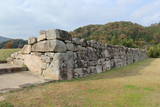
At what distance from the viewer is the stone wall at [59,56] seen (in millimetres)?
4582

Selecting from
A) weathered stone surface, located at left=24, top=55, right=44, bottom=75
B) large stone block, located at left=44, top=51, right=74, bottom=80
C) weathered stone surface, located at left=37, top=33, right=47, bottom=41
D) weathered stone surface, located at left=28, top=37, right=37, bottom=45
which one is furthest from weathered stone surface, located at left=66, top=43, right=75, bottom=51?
weathered stone surface, located at left=28, top=37, right=37, bottom=45

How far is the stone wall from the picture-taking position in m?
4.58

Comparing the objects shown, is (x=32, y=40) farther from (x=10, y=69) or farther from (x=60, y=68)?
(x=60, y=68)

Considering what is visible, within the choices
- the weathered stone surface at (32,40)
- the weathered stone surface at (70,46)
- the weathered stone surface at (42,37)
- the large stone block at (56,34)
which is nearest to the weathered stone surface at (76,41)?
the weathered stone surface at (70,46)

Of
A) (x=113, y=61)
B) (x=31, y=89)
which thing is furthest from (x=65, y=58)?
(x=113, y=61)

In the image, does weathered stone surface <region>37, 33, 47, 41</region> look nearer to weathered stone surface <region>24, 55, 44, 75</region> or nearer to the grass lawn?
weathered stone surface <region>24, 55, 44, 75</region>

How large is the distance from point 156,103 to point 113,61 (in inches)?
197

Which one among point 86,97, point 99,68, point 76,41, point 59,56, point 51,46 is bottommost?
point 86,97

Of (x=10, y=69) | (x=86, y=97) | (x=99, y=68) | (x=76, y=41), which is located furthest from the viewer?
(x=99, y=68)

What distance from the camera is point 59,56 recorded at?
4531 millimetres

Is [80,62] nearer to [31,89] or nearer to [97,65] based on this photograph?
[97,65]

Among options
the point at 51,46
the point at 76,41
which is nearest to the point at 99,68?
the point at 76,41

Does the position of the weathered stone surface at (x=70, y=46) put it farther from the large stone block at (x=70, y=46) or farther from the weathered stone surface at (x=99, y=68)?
the weathered stone surface at (x=99, y=68)

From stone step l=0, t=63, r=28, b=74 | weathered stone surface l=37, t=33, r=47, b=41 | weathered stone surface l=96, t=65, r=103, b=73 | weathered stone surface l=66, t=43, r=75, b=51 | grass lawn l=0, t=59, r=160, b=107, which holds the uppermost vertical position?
weathered stone surface l=37, t=33, r=47, b=41
